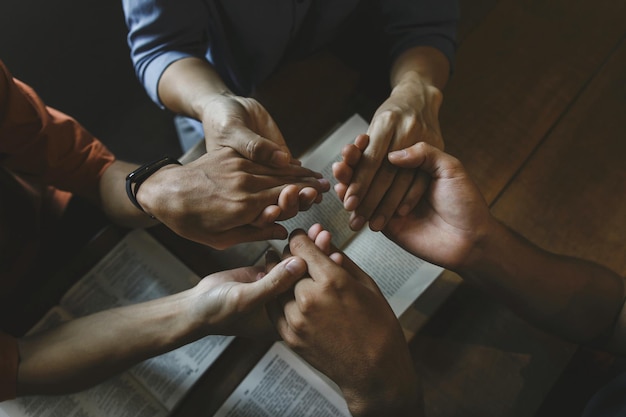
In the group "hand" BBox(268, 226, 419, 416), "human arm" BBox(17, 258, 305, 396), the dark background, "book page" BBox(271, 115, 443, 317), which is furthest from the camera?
the dark background

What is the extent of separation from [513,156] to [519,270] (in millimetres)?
292

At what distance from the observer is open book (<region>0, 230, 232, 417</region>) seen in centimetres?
89

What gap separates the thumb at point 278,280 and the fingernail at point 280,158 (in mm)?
166

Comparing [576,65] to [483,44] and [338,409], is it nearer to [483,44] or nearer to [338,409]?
[483,44]

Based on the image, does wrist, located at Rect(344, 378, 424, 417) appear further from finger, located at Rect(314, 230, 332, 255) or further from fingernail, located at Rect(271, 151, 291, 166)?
fingernail, located at Rect(271, 151, 291, 166)

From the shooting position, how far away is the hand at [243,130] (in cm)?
80

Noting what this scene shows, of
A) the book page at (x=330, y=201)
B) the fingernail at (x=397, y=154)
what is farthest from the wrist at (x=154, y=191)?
the fingernail at (x=397, y=154)

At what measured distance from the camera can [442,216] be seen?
84 cm

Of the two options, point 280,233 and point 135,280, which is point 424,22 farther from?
point 135,280

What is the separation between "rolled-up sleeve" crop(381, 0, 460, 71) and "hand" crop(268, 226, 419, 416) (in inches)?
19.6

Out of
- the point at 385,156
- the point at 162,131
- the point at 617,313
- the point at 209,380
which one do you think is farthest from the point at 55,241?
the point at 617,313

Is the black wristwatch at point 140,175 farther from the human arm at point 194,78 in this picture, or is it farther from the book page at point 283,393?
the book page at point 283,393

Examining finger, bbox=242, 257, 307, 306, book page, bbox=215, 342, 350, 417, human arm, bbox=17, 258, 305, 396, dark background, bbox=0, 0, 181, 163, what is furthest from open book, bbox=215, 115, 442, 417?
dark background, bbox=0, 0, 181, 163

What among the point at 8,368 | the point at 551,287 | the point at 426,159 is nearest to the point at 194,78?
the point at 426,159
